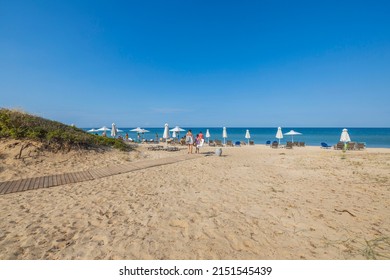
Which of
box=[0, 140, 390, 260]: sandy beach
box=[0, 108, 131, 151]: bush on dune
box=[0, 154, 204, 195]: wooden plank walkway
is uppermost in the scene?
box=[0, 108, 131, 151]: bush on dune

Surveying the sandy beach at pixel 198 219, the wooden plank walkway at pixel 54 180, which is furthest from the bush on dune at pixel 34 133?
the wooden plank walkway at pixel 54 180

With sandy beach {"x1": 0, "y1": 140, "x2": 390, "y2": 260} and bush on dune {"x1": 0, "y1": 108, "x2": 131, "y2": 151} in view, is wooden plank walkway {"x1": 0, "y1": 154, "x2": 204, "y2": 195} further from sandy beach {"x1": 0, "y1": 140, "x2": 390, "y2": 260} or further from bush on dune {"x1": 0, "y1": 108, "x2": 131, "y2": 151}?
bush on dune {"x1": 0, "y1": 108, "x2": 131, "y2": 151}

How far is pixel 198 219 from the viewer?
13.6ft

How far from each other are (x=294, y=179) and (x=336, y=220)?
12.2 feet

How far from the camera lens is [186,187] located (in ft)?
21.5

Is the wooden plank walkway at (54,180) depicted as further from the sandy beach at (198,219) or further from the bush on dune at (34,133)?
the bush on dune at (34,133)

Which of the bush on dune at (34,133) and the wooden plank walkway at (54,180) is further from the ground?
the bush on dune at (34,133)

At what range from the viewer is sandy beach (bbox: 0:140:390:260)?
10.0 ft

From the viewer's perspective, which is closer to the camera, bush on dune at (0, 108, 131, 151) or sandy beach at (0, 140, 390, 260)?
sandy beach at (0, 140, 390, 260)

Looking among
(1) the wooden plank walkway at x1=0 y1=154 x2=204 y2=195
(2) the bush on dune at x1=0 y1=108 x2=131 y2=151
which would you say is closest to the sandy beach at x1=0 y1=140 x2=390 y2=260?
(1) the wooden plank walkway at x1=0 y1=154 x2=204 y2=195

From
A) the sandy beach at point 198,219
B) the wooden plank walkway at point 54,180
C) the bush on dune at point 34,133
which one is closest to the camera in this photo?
the sandy beach at point 198,219

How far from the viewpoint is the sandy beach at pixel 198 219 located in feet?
10.0

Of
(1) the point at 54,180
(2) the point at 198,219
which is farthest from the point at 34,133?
(2) the point at 198,219

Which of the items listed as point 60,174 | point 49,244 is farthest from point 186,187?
point 60,174
